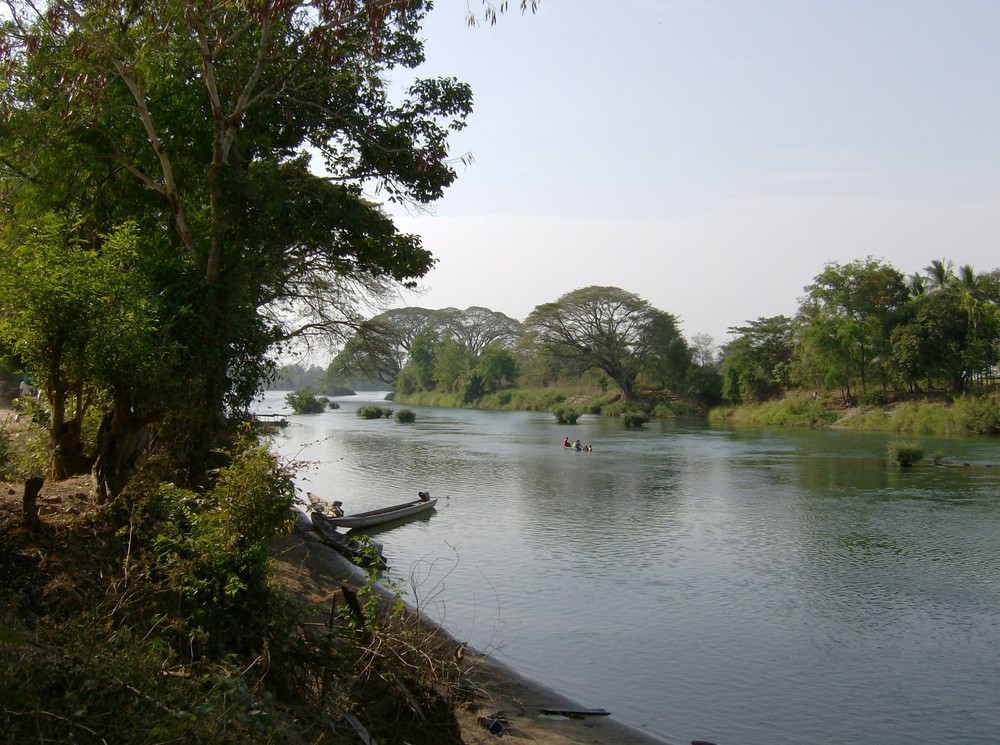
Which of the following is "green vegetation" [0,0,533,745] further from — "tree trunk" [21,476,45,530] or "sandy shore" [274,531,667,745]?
"sandy shore" [274,531,667,745]

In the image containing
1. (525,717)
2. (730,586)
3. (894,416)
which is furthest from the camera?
(894,416)

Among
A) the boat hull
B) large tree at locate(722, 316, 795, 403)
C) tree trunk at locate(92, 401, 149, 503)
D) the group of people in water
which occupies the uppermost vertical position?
large tree at locate(722, 316, 795, 403)

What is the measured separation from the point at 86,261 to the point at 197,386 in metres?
2.46

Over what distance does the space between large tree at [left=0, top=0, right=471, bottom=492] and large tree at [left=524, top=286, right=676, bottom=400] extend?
5014 centimetres

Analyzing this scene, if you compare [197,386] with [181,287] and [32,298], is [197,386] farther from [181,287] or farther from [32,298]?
[32,298]

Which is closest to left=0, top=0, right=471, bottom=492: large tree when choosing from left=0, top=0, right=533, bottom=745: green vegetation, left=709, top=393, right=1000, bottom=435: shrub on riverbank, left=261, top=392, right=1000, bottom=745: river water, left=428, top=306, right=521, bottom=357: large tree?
left=0, top=0, right=533, bottom=745: green vegetation

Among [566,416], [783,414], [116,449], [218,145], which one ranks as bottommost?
[566,416]

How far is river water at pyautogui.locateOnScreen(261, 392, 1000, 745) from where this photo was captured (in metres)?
8.99

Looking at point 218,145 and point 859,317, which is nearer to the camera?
point 218,145

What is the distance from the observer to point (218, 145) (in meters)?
11.4

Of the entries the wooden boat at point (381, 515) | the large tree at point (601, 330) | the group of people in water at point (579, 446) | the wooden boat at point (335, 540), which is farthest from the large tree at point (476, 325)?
the wooden boat at point (335, 540)

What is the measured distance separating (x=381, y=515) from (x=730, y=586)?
7.73 metres

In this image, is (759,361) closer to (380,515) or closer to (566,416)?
(566,416)

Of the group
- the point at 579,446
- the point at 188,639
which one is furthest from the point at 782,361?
the point at 188,639
